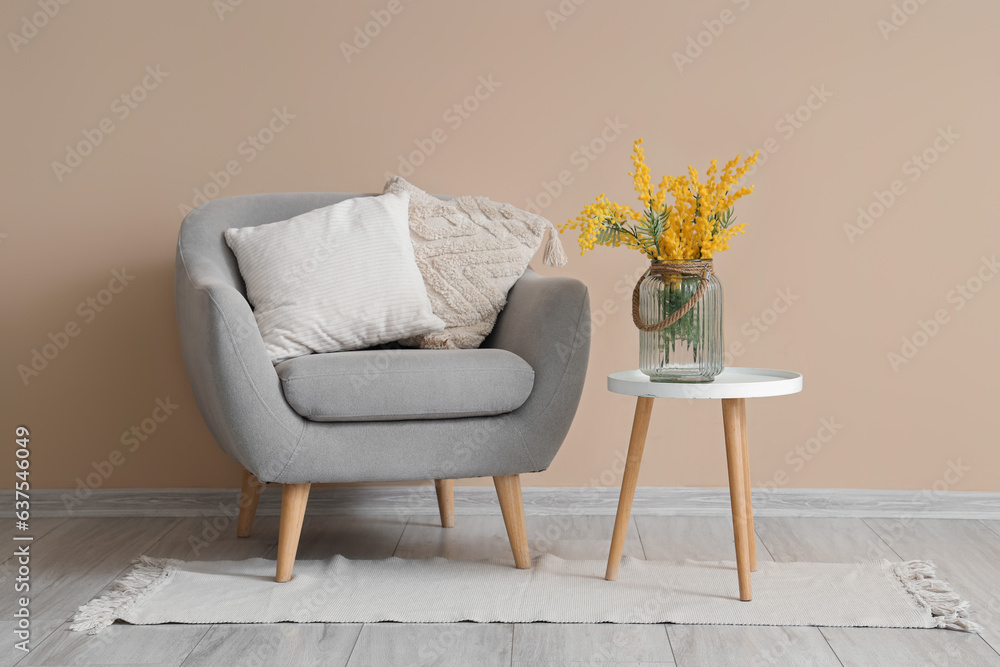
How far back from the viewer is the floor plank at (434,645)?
4.66 feet

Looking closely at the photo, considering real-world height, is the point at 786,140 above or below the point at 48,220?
above

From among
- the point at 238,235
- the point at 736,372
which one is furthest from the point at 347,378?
the point at 736,372

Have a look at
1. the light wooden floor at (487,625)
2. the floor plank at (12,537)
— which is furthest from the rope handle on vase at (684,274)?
the floor plank at (12,537)

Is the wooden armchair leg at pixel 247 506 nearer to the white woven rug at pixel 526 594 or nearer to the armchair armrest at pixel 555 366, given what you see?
the white woven rug at pixel 526 594

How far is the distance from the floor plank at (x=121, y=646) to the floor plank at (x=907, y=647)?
1120 mm

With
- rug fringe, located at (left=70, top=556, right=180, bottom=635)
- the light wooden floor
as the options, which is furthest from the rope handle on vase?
rug fringe, located at (left=70, top=556, right=180, bottom=635)

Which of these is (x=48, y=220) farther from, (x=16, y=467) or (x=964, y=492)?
(x=964, y=492)

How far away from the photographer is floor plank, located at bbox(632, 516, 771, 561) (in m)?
2.01

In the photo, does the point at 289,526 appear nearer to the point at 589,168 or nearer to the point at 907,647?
the point at 907,647

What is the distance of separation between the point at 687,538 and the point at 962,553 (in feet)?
2.08

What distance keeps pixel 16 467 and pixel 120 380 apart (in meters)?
0.39

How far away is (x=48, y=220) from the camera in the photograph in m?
2.44

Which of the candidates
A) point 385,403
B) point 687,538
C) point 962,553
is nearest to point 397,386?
point 385,403

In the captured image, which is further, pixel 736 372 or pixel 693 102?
pixel 693 102
